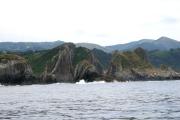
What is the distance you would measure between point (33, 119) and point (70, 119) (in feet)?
13.3

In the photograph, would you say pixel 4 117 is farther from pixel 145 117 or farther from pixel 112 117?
pixel 145 117

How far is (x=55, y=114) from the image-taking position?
50812mm

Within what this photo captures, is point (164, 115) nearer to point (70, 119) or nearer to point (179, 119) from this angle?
point (179, 119)

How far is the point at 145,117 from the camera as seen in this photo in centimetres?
4431

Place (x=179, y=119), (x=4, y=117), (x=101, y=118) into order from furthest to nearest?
(x=4, y=117), (x=101, y=118), (x=179, y=119)

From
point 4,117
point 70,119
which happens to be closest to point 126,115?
point 70,119

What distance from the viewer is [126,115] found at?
155 feet

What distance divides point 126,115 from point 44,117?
8.96 m

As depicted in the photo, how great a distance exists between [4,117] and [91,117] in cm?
1016

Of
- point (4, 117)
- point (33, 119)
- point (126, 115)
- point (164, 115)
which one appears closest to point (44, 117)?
point (33, 119)

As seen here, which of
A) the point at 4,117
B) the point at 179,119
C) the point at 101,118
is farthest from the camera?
the point at 4,117

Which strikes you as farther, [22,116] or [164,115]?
[22,116]

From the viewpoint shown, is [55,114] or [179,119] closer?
[179,119]

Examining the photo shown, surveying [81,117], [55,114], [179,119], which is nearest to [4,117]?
[55,114]
